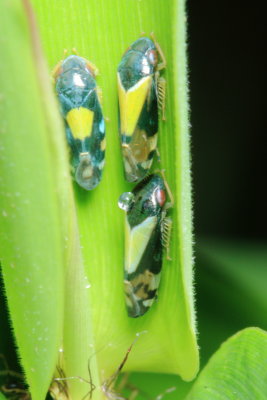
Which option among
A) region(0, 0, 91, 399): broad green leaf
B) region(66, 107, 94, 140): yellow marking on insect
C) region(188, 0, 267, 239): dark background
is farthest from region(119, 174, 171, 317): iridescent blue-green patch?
region(188, 0, 267, 239): dark background

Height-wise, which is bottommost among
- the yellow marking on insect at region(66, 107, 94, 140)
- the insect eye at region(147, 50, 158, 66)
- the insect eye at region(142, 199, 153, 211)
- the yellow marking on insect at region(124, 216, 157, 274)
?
the yellow marking on insect at region(124, 216, 157, 274)

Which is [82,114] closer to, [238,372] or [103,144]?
[103,144]

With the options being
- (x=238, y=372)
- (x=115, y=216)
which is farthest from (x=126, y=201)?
(x=238, y=372)

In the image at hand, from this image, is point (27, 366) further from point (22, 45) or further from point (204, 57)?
point (204, 57)

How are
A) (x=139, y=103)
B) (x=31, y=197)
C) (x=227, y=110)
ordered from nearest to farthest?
(x=31, y=197) → (x=139, y=103) → (x=227, y=110)

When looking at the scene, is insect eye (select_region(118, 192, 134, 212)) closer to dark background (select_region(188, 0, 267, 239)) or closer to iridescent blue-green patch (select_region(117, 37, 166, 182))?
iridescent blue-green patch (select_region(117, 37, 166, 182))

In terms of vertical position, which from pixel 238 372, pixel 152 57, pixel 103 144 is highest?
pixel 152 57

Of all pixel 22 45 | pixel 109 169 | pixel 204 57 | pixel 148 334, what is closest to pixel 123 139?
pixel 109 169
